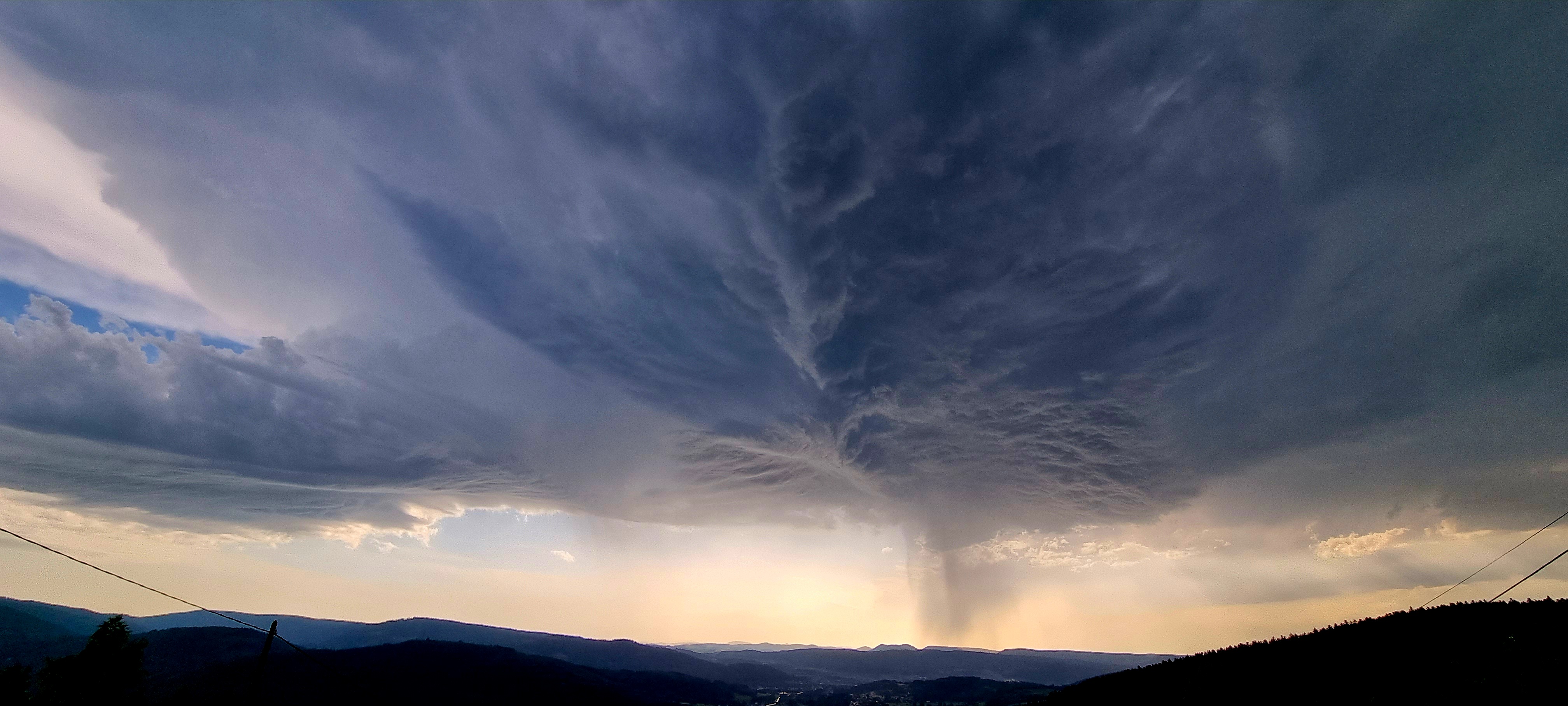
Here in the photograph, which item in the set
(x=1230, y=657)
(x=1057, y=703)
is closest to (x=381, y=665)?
(x=1057, y=703)

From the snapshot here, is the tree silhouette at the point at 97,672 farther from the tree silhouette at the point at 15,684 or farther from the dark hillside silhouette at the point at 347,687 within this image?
the dark hillside silhouette at the point at 347,687

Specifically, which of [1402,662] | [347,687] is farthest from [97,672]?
[1402,662]

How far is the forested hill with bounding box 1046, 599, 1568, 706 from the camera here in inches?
1071

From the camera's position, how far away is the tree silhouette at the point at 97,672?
69.5 metres

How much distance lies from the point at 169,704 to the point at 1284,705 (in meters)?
129

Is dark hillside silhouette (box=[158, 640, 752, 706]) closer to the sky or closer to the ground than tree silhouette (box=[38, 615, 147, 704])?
closer to the ground

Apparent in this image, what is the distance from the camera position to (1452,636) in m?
33.5

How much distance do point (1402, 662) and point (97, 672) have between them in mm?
127952

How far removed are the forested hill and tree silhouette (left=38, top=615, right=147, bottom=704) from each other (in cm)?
11565

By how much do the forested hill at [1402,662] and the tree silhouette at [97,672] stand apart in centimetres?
11565

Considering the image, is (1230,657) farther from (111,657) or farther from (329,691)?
(329,691)

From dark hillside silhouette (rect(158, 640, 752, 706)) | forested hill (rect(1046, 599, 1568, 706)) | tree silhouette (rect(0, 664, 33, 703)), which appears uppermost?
forested hill (rect(1046, 599, 1568, 706))

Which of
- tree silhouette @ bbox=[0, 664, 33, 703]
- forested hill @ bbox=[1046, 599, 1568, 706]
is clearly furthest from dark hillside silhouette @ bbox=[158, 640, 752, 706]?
forested hill @ bbox=[1046, 599, 1568, 706]

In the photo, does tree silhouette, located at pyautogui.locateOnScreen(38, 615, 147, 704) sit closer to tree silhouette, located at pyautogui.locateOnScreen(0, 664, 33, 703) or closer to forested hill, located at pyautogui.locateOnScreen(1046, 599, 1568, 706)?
tree silhouette, located at pyautogui.locateOnScreen(0, 664, 33, 703)
